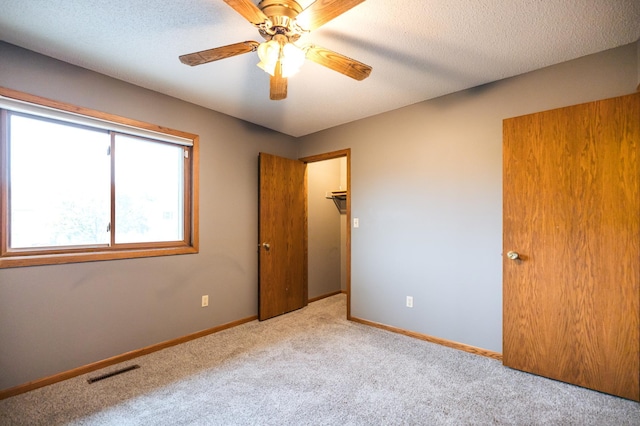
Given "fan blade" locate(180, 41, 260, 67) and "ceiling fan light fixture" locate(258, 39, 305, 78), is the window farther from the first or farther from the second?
"ceiling fan light fixture" locate(258, 39, 305, 78)

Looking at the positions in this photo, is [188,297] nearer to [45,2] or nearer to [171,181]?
[171,181]

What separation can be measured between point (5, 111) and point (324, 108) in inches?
97.7

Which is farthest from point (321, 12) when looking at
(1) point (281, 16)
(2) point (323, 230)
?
(2) point (323, 230)

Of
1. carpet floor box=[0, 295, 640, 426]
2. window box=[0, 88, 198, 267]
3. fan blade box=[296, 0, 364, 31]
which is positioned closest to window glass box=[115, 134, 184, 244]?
window box=[0, 88, 198, 267]

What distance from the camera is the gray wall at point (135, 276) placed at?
2.03 m

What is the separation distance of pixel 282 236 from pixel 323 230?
95 centimetres

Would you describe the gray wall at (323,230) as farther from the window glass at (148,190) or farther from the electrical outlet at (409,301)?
the window glass at (148,190)

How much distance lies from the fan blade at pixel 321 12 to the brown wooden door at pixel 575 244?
172 cm

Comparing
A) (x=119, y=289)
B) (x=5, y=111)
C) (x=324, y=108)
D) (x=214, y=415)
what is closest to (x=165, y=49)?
(x=5, y=111)

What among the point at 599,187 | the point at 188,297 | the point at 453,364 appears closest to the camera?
the point at 599,187

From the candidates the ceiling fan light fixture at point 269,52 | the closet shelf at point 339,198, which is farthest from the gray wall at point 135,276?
the ceiling fan light fixture at point 269,52

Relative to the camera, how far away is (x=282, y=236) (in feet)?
12.3

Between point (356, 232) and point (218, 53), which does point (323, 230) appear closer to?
point (356, 232)

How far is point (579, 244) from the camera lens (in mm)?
2055
